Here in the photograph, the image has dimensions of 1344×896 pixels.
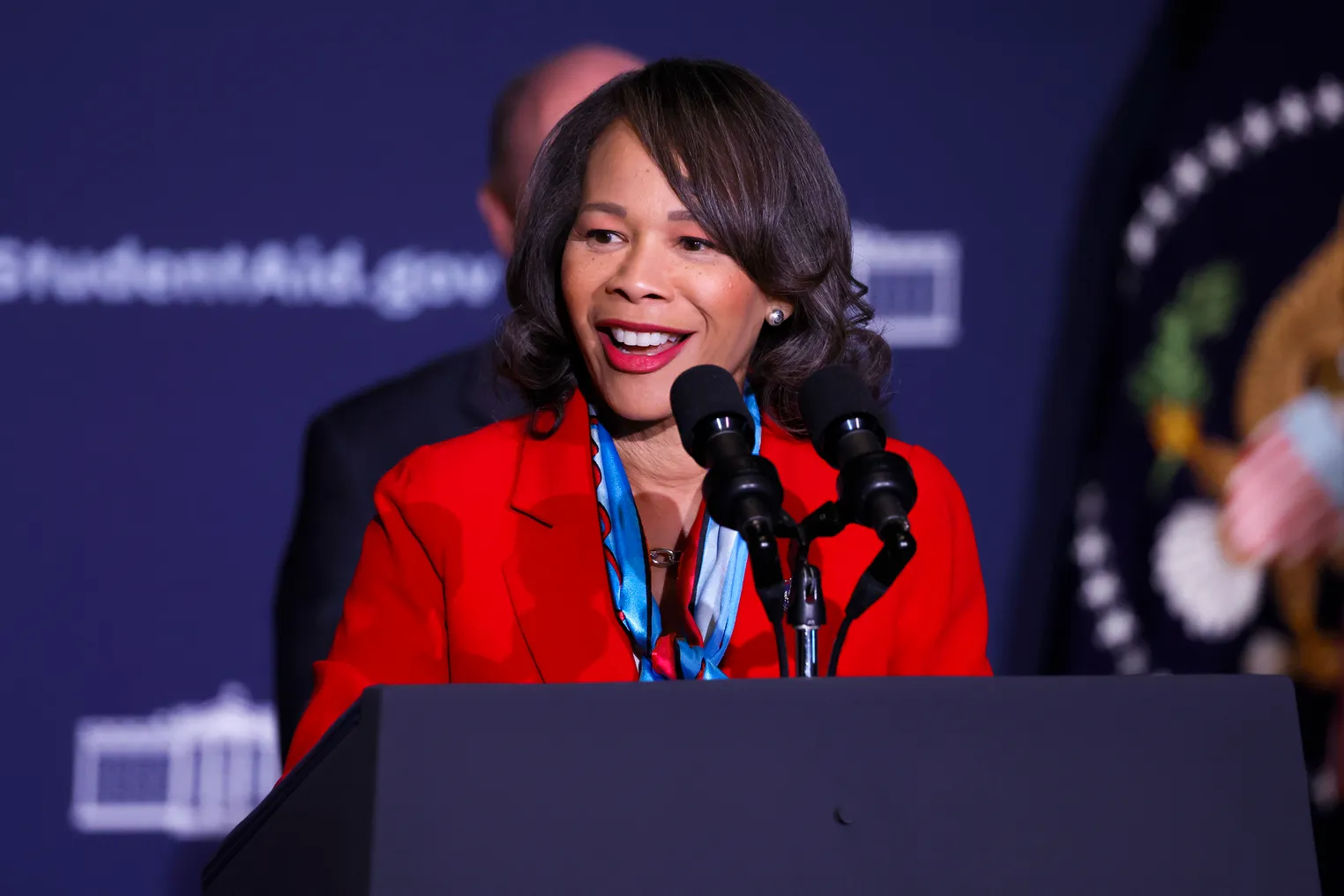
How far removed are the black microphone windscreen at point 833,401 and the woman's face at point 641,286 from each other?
39cm

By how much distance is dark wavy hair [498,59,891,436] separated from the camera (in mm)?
1643

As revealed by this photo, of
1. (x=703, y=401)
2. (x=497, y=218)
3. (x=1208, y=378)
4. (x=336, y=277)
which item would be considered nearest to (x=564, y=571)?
(x=703, y=401)

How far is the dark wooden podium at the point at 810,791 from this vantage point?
95 cm

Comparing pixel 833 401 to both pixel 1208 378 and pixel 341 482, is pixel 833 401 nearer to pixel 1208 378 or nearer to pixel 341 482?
pixel 341 482

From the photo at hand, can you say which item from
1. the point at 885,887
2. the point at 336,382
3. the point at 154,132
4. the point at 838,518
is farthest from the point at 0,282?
the point at 885,887

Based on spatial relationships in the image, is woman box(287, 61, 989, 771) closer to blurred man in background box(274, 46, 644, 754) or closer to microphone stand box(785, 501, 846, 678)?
microphone stand box(785, 501, 846, 678)

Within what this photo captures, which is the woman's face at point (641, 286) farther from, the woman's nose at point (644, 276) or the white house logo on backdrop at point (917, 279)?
the white house logo on backdrop at point (917, 279)

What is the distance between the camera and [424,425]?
109 inches

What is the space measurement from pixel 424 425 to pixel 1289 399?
1.71 m

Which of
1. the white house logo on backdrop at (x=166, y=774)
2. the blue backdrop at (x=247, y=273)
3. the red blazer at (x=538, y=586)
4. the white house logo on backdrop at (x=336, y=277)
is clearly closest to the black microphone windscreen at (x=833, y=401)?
the red blazer at (x=538, y=586)

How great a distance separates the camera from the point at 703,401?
121cm

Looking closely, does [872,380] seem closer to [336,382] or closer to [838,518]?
[838,518]

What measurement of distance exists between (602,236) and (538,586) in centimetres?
38

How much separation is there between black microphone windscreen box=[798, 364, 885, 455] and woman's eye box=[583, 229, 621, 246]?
454 mm
